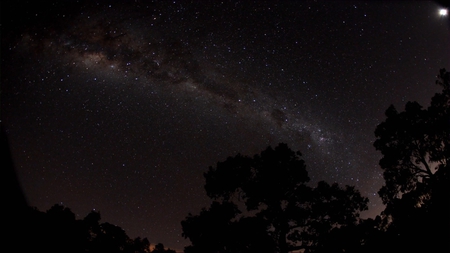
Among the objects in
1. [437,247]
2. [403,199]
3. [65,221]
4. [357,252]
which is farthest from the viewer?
[65,221]

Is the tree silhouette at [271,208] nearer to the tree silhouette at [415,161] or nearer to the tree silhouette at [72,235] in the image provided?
the tree silhouette at [415,161]

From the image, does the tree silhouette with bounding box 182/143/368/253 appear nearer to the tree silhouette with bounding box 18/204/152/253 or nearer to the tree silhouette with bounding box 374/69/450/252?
the tree silhouette with bounding box 374/69/450/252

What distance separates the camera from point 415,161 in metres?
15.7

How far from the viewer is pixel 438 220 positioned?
1141 centimetres

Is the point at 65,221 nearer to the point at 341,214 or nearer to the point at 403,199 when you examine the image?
the point at 341,214

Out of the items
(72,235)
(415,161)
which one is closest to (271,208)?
(415,161)

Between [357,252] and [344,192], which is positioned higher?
[344,192]

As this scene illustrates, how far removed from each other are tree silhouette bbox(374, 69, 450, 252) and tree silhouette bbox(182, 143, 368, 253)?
1922 mm

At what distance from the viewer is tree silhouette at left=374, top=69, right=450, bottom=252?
13049 millimetres

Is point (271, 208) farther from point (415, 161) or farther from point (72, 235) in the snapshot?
point (72, 235)

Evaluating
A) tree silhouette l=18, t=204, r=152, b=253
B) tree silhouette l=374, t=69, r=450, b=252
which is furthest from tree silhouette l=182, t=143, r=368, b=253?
tree silhouette l=18, t=204, r=152, b=253

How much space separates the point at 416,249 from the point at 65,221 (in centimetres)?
2595

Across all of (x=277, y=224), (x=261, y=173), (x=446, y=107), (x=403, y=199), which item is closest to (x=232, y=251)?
(x=277, y=224)

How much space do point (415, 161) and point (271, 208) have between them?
26.1ft
